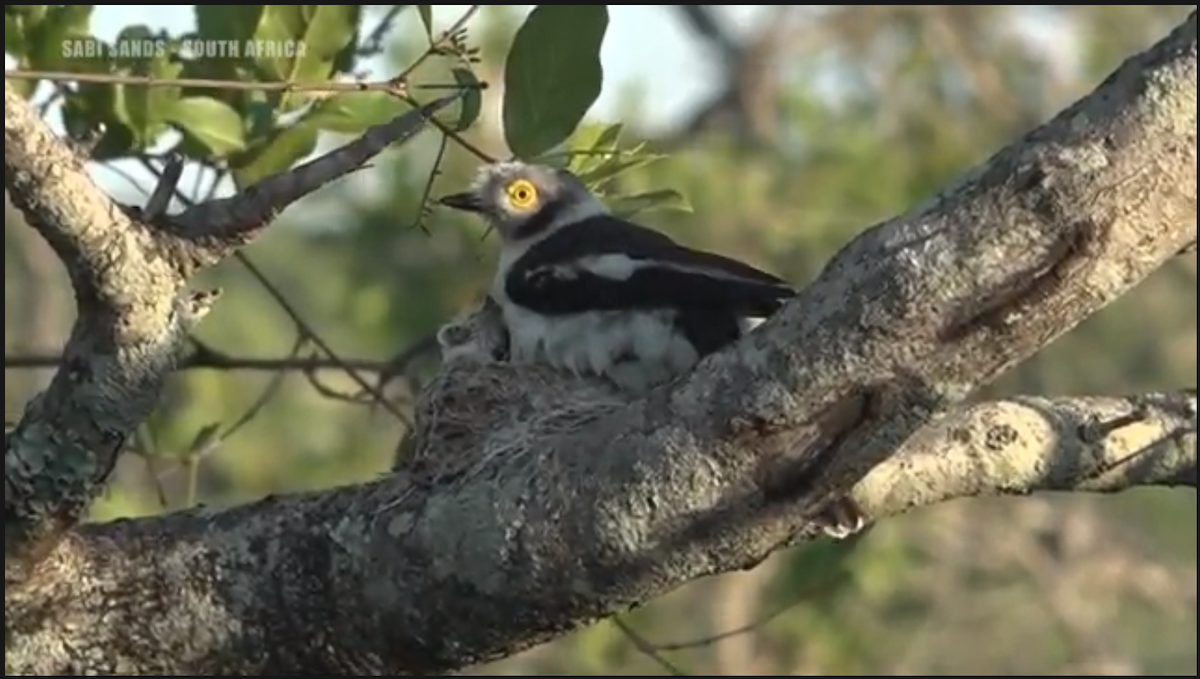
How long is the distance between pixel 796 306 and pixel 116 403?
0.85 metres

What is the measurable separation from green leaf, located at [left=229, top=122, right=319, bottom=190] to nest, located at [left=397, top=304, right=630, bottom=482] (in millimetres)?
452

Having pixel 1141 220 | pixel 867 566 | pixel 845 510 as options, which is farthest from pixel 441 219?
pixel 1141 220

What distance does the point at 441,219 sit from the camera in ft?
26.0

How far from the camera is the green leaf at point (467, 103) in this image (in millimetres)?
3115

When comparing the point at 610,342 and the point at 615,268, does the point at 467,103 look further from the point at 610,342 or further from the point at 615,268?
the point at 615,268

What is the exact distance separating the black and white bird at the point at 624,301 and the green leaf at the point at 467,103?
614 millimetres

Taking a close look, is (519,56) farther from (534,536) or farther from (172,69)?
(534,536)

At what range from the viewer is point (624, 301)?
4066 millimetres

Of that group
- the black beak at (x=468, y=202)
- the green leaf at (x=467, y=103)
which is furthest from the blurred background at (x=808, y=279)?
the green leaf at (x=467, y=103)

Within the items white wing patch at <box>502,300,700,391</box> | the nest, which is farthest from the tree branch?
white wing patch at <box>502,300,700,391</box>

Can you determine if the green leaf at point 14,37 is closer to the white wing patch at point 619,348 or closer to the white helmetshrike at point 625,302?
the white helmetshrike at point 625,302

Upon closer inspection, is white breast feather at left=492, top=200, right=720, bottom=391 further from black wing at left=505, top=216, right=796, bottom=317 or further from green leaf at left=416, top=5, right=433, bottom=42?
green leaf at left=416, top=5, right=433, bottom=42

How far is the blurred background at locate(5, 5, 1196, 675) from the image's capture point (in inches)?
281

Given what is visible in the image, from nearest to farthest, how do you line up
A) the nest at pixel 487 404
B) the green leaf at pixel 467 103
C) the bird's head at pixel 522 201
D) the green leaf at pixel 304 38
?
the nest at pixel 487 404 → the green leaf at pixel 467 103 → the green leaf at pixel 304 38 → the bird's head at pixel 522 201
